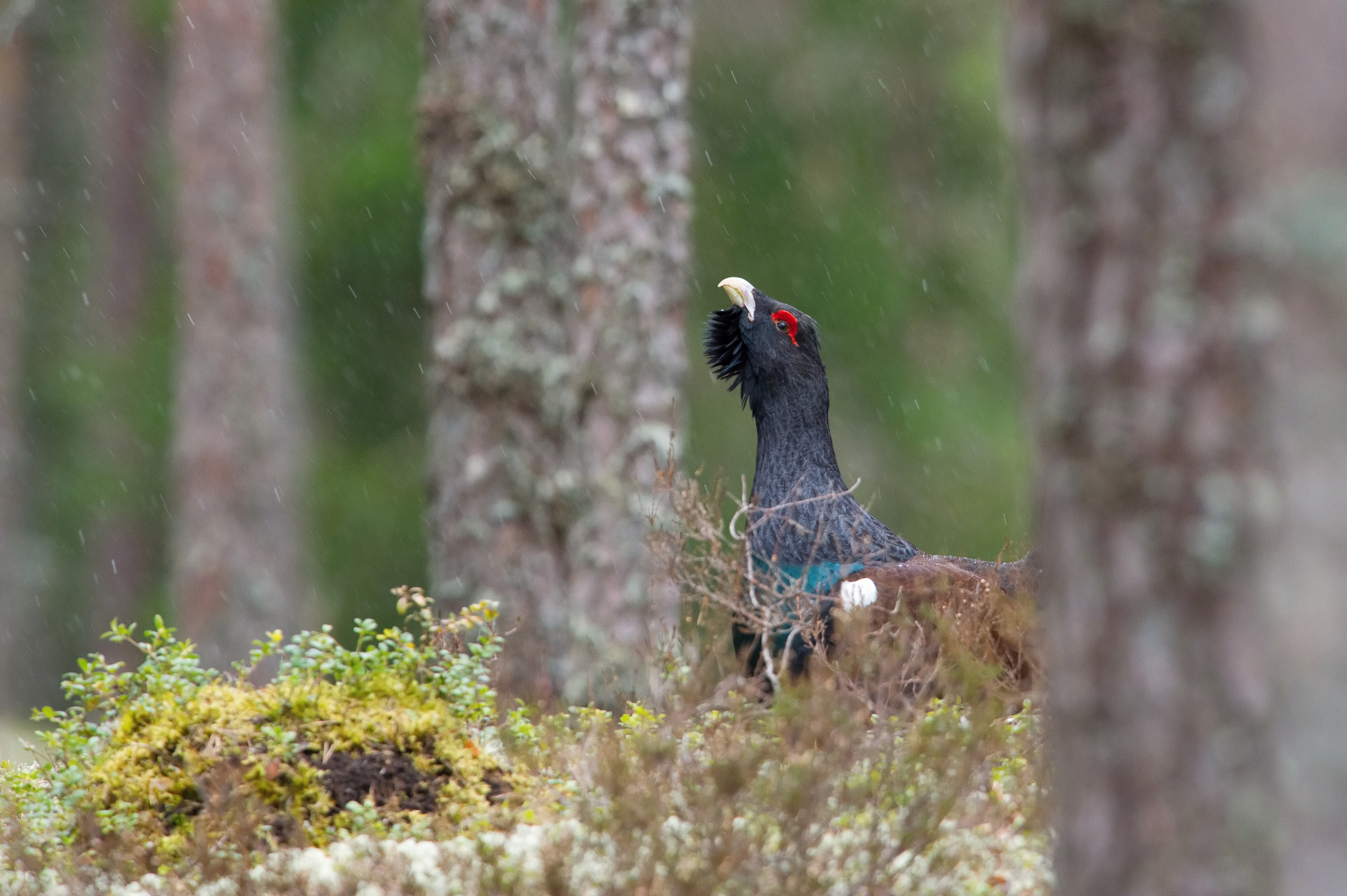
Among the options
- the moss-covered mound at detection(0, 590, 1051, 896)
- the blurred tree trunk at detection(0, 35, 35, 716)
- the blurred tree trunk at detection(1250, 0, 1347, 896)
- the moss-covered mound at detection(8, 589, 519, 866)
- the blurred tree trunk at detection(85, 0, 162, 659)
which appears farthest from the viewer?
the blurred tree trunk at detection(85, 0, 162, 659)

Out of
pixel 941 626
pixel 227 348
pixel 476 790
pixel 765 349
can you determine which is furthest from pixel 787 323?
pixel 227 348

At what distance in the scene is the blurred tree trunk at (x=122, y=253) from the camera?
58.6 ft

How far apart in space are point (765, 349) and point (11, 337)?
46.2ft

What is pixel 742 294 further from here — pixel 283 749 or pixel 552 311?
pixel 283 749

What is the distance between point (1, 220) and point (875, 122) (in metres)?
Answer: 10.9

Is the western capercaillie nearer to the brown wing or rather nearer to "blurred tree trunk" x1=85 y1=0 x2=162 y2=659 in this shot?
the brown wing

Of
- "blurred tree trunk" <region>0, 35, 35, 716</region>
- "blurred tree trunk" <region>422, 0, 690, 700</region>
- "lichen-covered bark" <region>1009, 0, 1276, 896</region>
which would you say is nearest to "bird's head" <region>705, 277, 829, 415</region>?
"blurred tree trunk" <region>422, 0, 690, 700</region>

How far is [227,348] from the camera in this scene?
12.0m

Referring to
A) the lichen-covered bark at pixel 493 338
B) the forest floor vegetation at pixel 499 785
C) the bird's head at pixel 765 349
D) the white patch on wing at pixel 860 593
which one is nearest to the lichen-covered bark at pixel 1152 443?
the forest floor vegetation at pixel 499 785

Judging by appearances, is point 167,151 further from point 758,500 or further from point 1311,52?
point 1311,52

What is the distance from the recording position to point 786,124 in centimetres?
1284

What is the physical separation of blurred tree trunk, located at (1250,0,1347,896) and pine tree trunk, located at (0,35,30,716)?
17.4m

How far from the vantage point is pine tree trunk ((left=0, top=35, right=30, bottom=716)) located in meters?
17.2

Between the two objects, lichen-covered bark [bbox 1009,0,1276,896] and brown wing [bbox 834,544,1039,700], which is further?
brown wing [bbox 834,544,1039,700]
